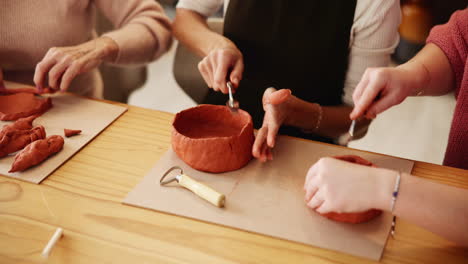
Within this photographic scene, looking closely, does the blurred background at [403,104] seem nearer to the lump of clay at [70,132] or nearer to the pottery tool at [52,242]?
the lump of clay at [70,132]

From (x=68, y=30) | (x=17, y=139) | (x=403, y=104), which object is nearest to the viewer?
(x=17, y=139)

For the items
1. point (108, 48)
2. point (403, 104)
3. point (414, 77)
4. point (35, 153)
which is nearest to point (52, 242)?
point (35, 153)

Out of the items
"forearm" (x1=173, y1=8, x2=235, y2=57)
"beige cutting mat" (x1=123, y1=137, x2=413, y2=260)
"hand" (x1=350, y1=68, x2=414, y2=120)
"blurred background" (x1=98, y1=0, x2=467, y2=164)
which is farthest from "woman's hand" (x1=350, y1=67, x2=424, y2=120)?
"blurred background" (x1=98, y1=0, x2=467, y2=164)

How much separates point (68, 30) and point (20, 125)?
54 cm

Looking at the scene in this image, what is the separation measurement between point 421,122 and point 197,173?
2155mm

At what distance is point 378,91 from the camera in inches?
33.2

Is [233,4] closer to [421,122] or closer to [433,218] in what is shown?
[433,218]

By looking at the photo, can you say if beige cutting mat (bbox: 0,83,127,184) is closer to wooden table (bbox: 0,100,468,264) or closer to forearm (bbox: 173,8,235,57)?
wooden table (bbox: 0,100,468,264)

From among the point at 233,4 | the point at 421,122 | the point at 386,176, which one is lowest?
the point at 421,122

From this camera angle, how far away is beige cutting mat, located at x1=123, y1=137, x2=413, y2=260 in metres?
0.68

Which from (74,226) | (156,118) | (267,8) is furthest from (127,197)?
(267,8)

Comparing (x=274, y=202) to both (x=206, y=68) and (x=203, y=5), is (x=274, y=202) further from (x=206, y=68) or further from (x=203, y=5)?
(x=203, y=5)

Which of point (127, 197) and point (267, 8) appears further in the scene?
point (267, 8)

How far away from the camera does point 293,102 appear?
1077 millimetres
